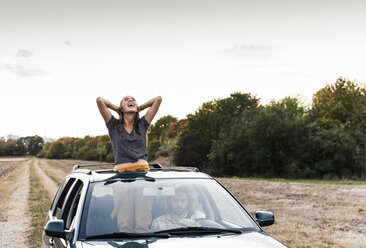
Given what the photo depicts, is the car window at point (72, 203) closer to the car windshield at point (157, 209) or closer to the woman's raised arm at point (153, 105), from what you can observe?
the car windshield at point (157, 209)

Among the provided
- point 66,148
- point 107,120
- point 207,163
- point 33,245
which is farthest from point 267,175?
point 66,148

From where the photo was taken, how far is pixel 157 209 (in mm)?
4301

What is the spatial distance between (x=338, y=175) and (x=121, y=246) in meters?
45.2

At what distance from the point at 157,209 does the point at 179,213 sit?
0.22m

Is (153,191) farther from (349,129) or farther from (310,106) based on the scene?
(310,106)

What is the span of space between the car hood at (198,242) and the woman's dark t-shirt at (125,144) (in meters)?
1.65

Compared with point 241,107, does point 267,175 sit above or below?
below

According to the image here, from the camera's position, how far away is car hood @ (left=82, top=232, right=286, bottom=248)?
3471 mm

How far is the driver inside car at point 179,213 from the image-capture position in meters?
4.14

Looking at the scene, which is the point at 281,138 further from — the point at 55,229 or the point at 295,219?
the point at 55,229

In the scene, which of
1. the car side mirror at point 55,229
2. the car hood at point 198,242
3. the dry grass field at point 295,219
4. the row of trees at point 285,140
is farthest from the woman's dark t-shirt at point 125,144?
the row of trees at point 285,140

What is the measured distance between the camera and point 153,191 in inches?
169

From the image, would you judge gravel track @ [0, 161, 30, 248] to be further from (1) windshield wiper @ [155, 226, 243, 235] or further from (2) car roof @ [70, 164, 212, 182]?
(1) windshield wiper @ [155, 226, 243, 235]

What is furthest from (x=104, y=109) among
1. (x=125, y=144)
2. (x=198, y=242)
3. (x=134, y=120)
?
(x=198, y=242)
